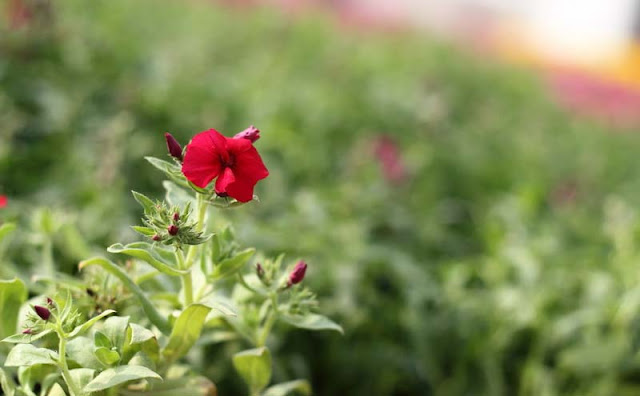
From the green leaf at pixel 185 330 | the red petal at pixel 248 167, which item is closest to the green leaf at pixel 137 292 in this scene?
the green leaf at pixel 185 330

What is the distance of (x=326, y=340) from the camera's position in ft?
5.24

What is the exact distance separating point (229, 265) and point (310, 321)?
134 millimetres

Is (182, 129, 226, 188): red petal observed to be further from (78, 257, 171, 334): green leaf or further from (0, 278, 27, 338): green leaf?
(0, 278, 27, 338): green leaf

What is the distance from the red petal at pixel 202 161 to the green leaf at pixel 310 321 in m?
0.26

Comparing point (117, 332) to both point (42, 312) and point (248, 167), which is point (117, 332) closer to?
point (42, 312)

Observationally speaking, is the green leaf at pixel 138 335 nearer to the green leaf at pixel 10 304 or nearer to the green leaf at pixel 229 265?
the green leaf at pixel 229 265

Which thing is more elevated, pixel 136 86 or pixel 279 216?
pixel 136 86

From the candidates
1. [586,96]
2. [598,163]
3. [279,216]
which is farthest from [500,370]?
[586,96]

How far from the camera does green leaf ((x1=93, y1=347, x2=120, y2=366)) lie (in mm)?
799

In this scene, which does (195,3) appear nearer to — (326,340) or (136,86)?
(136,86)

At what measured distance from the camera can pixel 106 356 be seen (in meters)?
0.81

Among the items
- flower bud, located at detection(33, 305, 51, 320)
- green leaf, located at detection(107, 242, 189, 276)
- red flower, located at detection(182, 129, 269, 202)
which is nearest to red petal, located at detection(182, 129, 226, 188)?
red flower, located at detection(182, 129, 269, 202)

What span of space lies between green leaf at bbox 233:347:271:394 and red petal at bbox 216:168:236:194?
28 centimetres

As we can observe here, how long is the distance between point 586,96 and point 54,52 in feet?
15.2
